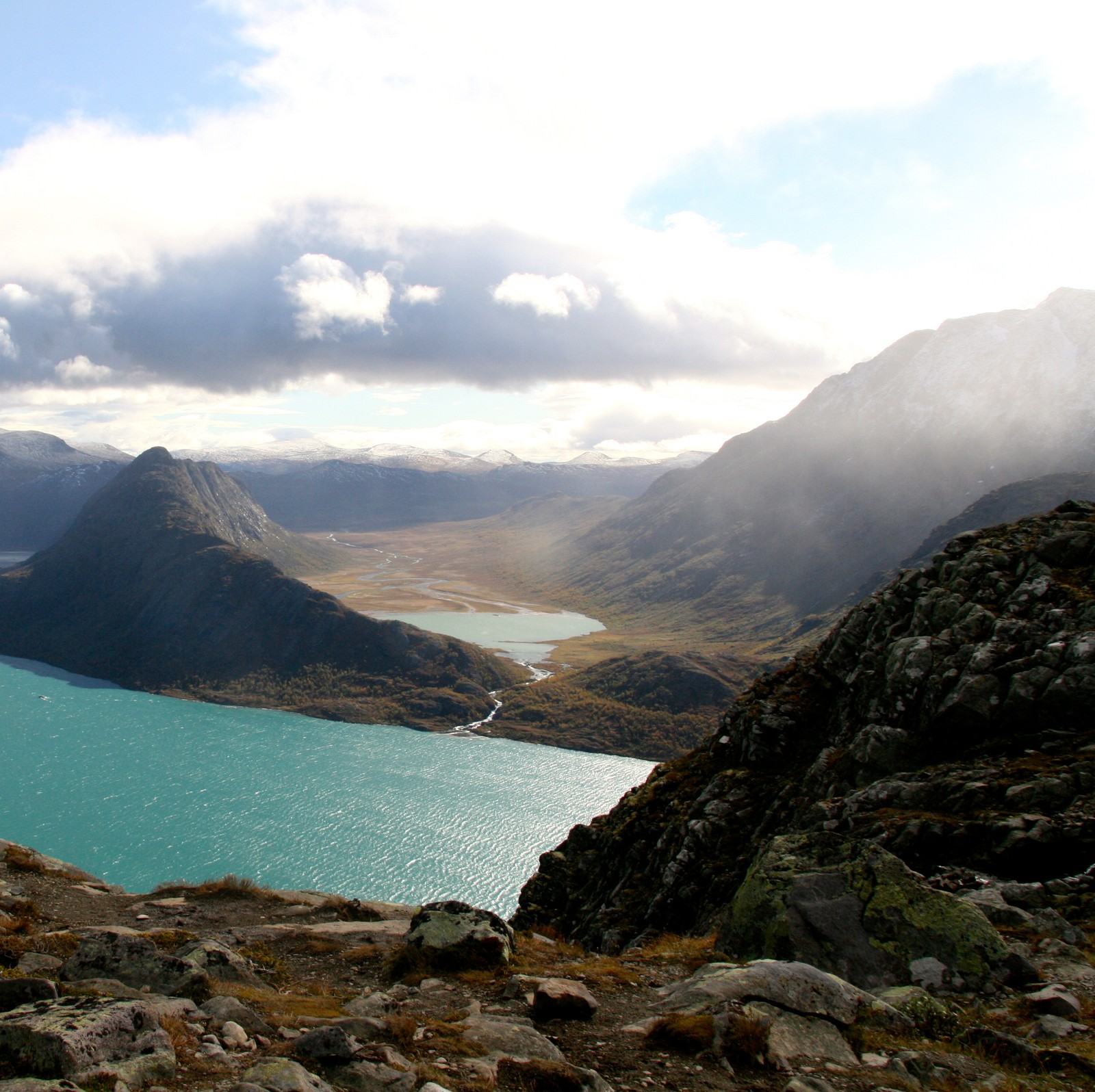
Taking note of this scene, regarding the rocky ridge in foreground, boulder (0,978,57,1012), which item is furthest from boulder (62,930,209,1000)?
boulder (0,978,57,1012)

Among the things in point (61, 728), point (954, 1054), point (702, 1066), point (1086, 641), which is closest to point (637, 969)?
point (702, 1066)

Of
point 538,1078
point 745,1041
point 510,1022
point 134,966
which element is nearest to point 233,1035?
point 510,1022

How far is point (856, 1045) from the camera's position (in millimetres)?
11234

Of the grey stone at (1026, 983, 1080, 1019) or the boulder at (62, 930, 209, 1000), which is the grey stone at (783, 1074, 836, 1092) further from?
the boulder at (62, 930, 209, 1000)

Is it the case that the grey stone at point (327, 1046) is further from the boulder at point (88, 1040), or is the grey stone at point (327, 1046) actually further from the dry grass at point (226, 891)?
the dry grass at point (226, 891)

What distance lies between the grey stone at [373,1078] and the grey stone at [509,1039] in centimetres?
179

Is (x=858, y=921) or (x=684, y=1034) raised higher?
(x=858, y=921)

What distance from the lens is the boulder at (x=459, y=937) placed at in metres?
17.2

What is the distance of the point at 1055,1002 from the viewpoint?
11820 mm

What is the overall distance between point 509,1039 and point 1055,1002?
29.4 feet

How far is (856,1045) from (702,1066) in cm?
243

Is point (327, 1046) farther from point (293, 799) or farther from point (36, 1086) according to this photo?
point (293, 799)

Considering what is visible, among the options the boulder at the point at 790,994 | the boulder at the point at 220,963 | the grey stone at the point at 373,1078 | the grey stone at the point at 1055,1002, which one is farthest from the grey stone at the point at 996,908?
the boulder at the point at 220,963

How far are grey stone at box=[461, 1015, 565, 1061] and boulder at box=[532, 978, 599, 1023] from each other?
484 mm
